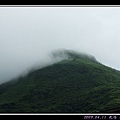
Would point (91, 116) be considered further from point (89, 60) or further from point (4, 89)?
point (89, 60)

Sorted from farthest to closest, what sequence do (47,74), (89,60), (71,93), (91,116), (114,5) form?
(89,60) → (47,74) → (71,93) → (114,5) → (91,116)

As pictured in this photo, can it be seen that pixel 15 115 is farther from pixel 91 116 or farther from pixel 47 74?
pixel 47 74

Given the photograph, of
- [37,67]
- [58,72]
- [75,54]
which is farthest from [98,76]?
[75,54]

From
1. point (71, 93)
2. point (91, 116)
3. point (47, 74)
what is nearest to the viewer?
point (91, 116)

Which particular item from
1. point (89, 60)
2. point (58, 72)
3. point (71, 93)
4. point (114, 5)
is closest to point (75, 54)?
point (89, 60)

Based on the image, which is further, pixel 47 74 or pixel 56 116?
pixel 47 74

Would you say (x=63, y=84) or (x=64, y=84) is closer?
(x=63, y=84)

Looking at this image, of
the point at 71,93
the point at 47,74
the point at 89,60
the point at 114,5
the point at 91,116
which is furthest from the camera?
the point at 89,60

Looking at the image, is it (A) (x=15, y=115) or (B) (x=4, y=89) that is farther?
(B) (x=4, y=89)

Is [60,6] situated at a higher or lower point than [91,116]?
higher
